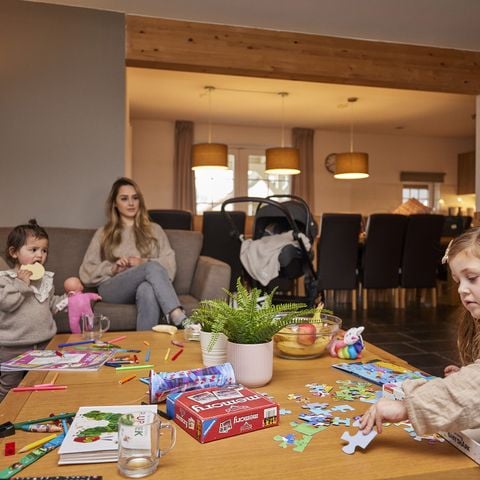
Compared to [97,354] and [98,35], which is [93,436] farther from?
[98,35]

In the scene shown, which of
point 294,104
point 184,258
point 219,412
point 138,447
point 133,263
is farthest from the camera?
point 294,104

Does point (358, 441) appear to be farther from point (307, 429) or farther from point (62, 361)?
point (62, 361)

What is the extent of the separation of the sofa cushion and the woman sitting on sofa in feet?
0.36

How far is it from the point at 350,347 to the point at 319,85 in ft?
17.3

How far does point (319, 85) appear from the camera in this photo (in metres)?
6.27

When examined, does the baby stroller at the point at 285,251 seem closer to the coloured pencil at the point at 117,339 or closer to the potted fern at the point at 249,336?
the coloured pencil at the point at 117,339

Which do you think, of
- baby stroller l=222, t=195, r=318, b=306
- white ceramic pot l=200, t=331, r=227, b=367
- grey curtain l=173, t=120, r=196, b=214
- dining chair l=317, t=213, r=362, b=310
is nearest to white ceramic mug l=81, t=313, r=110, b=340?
white ceramic pot l=200, t=331, r=227, b=367

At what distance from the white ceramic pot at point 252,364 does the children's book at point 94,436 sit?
0.85 ft

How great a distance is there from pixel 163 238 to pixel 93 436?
2567 millimetres

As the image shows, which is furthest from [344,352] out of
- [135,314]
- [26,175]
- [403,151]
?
[403,151]

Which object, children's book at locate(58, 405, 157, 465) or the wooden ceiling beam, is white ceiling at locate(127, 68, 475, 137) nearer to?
the wooden ceiling beam

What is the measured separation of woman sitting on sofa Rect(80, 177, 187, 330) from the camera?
9.37 ft

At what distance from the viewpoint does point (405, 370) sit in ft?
4.59

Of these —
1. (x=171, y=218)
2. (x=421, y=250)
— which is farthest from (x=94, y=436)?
(x=421, y=250)
